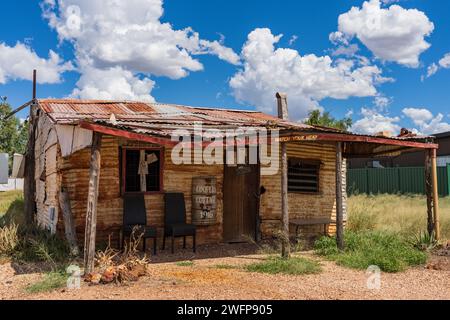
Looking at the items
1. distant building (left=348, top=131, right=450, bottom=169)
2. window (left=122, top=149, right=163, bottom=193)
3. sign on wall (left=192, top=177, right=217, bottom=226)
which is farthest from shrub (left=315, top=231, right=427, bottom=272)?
distant building (left=348, top=131, right=450, bottom=169)

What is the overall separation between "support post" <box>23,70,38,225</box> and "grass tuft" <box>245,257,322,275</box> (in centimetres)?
702

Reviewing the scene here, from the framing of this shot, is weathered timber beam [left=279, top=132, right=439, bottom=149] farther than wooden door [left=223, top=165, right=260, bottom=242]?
No

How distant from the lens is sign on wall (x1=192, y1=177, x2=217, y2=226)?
1024 cm

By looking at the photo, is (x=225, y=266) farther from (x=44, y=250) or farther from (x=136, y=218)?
(x=44, y=250)

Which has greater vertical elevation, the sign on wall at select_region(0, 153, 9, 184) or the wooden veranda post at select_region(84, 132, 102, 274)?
the sign on wall at select_region(0, 153, 9, 184)

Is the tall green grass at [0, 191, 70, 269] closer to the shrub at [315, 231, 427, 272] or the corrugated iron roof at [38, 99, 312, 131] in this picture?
the corrugated iron roof at [38, 99, 312, 131]

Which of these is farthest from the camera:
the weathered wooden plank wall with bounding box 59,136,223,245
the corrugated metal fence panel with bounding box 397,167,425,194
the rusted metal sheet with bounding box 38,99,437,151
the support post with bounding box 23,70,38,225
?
Result: the corrugated metal fence panel with bounding box 397,167,425,194

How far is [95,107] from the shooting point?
11.4 metres

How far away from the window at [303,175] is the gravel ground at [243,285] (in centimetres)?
358

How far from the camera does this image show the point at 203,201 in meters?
10.3

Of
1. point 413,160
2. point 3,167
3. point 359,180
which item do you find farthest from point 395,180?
point 3,167
